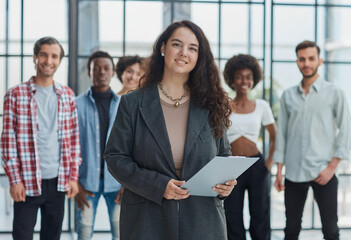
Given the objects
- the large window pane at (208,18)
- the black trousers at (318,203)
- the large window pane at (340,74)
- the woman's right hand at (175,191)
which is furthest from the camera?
the large window pane at (340,74)

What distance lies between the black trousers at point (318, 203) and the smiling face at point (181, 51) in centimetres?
198

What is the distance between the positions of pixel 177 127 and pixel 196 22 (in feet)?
10.9

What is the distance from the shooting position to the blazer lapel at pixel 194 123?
214 centimetres

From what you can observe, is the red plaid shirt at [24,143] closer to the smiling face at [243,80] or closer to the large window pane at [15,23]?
the smiling face at [243,80]

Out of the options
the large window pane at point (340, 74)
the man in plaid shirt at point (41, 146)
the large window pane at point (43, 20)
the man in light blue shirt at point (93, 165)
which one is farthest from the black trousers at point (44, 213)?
the large window pane at point (340, 74)

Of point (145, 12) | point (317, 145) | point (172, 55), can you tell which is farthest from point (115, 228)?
point (145, 12)

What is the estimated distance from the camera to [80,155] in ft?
12.0

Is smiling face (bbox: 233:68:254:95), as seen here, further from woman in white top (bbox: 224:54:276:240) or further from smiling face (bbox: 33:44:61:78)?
smiling face (bbox: 33:44:61:78)

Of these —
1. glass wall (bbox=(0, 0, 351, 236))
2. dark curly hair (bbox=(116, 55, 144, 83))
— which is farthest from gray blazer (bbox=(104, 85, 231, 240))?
glass wall (bbox=(0, 0, 351, 236))

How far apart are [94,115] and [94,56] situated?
22.1 inches

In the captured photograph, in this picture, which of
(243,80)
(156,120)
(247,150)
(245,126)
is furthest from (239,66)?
(156,120)

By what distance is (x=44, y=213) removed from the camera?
10.9ft

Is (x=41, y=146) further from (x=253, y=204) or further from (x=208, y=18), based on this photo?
(x=208, y=18)

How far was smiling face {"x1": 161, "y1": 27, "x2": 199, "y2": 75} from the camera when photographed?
2.21 m
